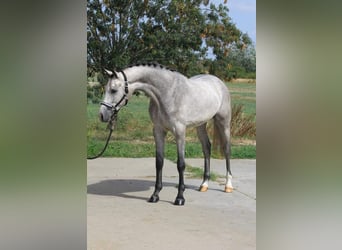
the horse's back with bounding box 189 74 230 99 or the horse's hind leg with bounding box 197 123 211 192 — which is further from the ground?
the horse's back with bounding box 189 74 230 99

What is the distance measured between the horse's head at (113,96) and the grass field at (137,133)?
303 centimetres

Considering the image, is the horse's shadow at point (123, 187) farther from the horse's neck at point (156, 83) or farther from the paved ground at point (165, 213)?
the horse's neck at point (156, 83)

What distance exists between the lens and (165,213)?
150 inches

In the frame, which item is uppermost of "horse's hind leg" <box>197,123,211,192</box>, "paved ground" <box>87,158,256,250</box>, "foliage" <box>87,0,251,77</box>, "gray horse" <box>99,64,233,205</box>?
"foliage" <box>87,0,251,77</box>

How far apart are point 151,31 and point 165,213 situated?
352cm

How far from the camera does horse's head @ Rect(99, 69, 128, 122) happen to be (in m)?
3.98

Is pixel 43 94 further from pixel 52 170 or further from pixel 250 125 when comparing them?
pixel 250 125

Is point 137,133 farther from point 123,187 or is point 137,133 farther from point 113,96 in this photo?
point 113,96

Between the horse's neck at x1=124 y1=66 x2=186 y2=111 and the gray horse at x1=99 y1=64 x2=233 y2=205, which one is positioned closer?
the gray horse at x1=99 y1=64 x2=233 y2=205

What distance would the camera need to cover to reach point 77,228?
105 centimetres

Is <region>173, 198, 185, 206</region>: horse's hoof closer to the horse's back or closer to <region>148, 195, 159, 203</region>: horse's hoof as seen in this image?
<region>148, 195, 159, 203</region>: horse's hoof

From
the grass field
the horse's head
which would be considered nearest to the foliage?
the grass field

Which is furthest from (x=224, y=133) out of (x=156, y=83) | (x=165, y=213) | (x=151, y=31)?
(x=151, y=31)

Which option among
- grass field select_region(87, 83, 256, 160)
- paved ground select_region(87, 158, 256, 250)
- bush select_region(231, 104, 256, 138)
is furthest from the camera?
bush select_region(231, 104, 256, 138)
